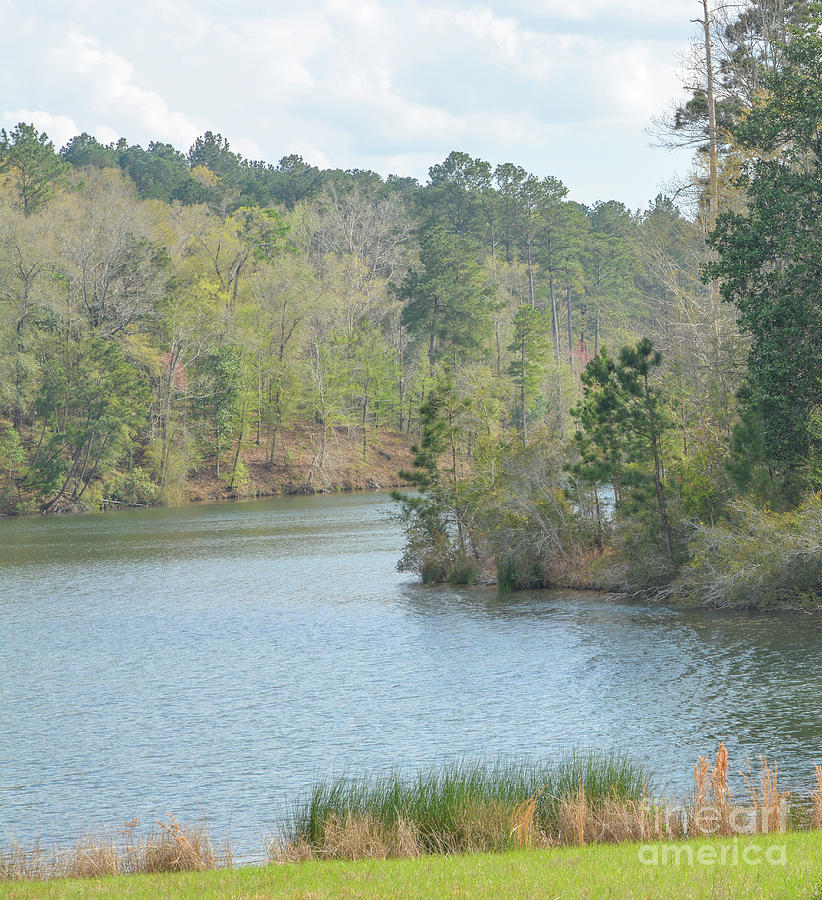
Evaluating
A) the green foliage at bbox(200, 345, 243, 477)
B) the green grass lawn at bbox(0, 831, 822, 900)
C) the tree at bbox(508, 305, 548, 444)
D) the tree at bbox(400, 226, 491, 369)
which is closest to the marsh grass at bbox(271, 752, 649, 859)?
the green grass lawn at bbox(0, 831, 822, 900)

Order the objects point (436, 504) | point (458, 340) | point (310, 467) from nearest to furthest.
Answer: point (436, 504), point (310, 467), point (458, 340)

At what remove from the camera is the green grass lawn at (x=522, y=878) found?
870 cm

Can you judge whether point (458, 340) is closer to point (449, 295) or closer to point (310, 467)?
point (449, 295)

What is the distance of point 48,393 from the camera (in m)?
70.2

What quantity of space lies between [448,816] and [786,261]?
18698 mm

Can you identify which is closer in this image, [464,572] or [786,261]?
[786,261]

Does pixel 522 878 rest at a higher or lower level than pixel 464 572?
higher

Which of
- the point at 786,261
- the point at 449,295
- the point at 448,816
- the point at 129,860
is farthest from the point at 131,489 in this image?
the point at 448,816

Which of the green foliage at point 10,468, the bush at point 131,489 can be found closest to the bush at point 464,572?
the bush at point 131,489

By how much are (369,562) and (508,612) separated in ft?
43.2

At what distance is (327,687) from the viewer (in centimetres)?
2273

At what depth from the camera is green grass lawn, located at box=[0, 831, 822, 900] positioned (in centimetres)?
870
